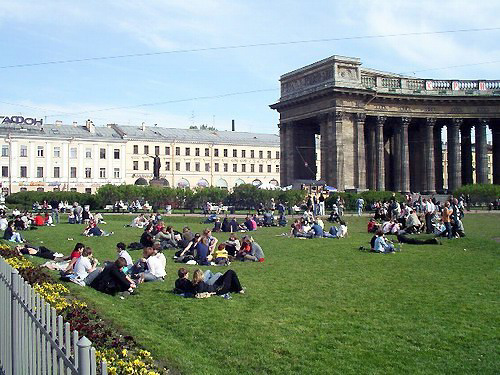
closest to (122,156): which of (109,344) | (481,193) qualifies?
(481,193)

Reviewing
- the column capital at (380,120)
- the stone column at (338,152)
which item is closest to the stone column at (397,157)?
the column capital at (380,120)

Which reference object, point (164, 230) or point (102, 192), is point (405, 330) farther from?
point (102, 192)

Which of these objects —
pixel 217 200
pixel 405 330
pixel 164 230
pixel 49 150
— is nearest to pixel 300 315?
pixel 405 330

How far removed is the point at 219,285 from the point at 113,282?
2.65 meters

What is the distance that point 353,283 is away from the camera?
1459cm

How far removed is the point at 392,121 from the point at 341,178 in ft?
36.9

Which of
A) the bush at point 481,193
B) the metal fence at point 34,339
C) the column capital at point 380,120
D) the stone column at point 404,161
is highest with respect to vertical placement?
the column capital at point 380,120

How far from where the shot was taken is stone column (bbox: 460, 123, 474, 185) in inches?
2633

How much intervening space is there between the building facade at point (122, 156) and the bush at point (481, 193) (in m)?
37.5

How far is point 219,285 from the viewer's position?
13.2 metres

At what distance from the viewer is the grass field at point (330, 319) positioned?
26.9 ft

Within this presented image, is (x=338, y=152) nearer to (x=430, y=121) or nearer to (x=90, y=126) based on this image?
(x=430, y=121)

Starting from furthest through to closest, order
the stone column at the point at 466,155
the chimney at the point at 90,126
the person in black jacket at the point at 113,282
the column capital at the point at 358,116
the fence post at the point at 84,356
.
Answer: the chimney at the point at 90,126 → the stone column at the point at 466,155 → the column capital at the point at 358,116 → the person in black jacket at the point at 113,282 → the fence post at the point at 84,356

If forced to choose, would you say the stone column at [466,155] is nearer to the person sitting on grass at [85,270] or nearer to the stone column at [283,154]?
the stone column at [283,154]
